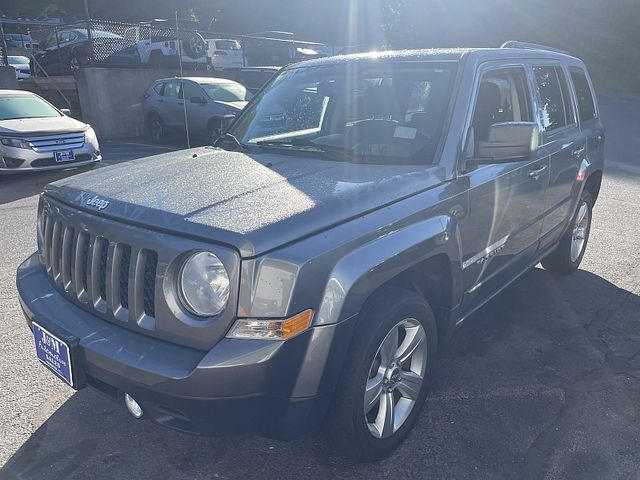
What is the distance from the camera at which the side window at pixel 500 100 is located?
10.6 ft

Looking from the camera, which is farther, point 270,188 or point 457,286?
point 457,286

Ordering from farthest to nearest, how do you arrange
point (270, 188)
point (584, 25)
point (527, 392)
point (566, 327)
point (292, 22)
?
point (292, 22) < point (584, 25) < point (566, 327) < point (527, 392) < point (270, 188)

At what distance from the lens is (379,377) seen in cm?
258

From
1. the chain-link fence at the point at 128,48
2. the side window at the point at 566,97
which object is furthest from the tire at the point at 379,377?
the chain-link fence at the point at 128,48

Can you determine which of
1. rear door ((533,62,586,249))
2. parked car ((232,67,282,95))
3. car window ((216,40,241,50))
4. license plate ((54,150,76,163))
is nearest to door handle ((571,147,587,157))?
rear door ((533,62,586,249))

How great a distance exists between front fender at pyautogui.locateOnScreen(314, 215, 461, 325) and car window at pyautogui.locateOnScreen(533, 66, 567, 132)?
1.64 meters

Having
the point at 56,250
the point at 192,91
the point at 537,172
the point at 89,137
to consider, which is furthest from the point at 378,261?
the point at 192,91

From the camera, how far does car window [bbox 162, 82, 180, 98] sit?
13.2 meters

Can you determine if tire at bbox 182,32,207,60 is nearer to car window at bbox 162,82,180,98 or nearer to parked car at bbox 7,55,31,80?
car window at bbox 162,82,180,98

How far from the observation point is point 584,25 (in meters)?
25.2

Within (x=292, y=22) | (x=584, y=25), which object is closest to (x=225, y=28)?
(x=292, y=22)

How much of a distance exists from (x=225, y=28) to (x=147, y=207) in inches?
1654

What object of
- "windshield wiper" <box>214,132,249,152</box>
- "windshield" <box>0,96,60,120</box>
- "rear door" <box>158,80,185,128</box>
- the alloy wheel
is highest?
"windshield wiper" <box>214,132,249,152</box>

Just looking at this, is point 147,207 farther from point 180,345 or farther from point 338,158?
point 338,158
